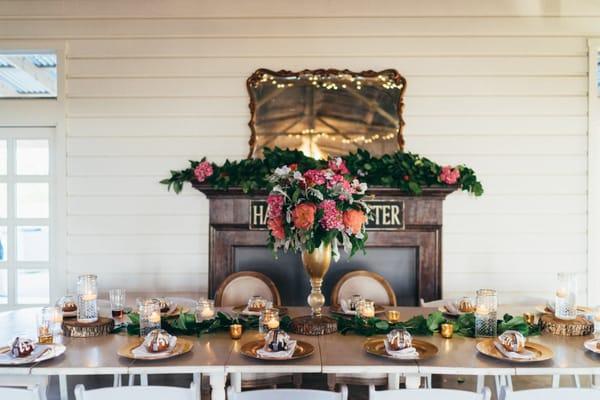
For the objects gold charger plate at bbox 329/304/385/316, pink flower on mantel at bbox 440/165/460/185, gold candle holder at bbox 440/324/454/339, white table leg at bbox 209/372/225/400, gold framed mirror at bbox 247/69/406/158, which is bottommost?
white table leg at bbox 209/372/225/400

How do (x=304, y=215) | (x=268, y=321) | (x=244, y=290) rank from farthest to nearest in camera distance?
(x=244, y=290), (x=268, y=321), (x=304, y=215)

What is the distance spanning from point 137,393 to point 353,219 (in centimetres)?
112

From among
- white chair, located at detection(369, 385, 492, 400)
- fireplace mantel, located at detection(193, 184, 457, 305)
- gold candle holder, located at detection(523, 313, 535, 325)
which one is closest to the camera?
white chair, located at detection(369, 385, 492, 400)

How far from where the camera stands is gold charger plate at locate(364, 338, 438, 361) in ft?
6.67

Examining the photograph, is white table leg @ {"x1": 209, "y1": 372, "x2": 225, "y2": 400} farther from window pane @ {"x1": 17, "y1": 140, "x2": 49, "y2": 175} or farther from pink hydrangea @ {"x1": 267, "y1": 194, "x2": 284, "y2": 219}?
window pane @ {"x1": 17, "y1": 140, "x2": 49, "y2": 175}

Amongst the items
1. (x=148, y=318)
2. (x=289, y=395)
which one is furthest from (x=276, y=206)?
(x=289, y=395)

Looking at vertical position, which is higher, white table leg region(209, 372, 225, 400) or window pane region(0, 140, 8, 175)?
window pane region(0, 140, 8, 175)

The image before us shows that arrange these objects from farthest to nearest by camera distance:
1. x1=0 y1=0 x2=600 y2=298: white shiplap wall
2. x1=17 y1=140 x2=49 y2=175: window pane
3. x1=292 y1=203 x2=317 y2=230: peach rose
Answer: x1=17 y1=140 x2=49 y2=175: window pane, x1=0 y1=0 x2=600 y2=298: white shiplap wall, x1=292 y1=203 x2=317 y2=230: peach rose

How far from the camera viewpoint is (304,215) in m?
2.24

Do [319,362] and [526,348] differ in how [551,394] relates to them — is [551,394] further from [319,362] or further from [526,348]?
[319,362]

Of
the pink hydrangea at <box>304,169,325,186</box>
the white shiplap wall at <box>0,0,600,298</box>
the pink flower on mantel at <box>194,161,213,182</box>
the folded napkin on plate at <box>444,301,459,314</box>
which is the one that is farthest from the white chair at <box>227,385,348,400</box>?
the white shiplap wall at <box>0,0,600,298</box>

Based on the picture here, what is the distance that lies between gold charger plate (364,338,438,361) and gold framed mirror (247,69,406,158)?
6.31 feet

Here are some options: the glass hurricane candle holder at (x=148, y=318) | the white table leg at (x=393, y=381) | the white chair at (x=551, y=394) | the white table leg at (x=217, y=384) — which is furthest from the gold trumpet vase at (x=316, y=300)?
the white chair at (x=551, y=394)

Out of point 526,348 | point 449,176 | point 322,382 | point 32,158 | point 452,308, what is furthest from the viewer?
point 32,158
